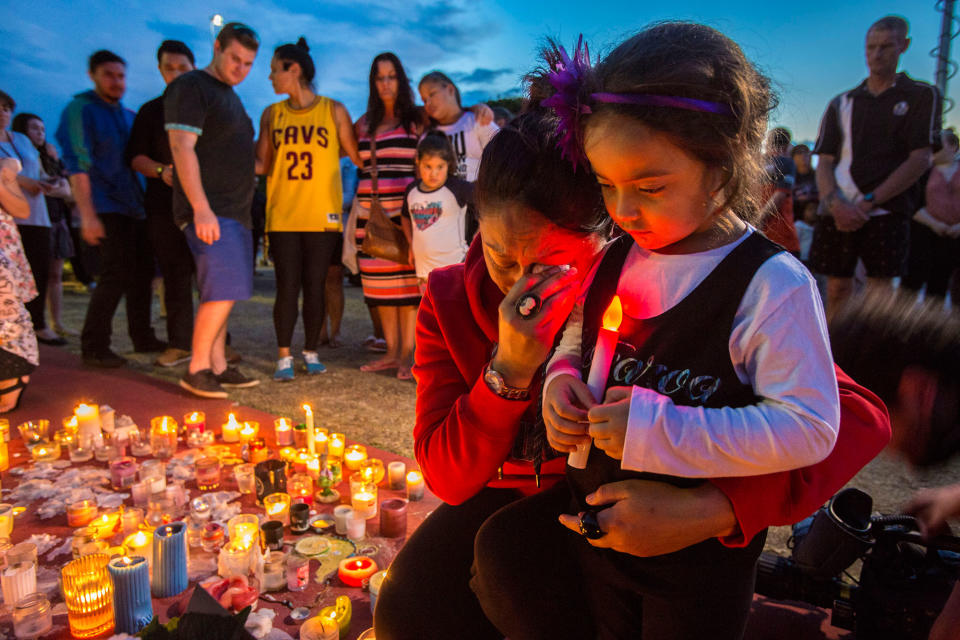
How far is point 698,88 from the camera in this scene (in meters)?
0.90

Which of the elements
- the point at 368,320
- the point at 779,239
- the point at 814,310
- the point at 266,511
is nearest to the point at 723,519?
the point at 814,310

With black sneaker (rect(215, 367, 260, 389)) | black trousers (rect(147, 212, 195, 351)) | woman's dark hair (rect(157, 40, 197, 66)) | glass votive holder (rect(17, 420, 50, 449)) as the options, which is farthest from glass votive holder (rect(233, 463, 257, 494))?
woman's dark hair (rect(157, 40, 197, 66))

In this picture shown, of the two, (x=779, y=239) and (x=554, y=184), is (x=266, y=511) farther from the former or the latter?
(x=779, y=239)

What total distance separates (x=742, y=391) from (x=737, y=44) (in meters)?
0.59

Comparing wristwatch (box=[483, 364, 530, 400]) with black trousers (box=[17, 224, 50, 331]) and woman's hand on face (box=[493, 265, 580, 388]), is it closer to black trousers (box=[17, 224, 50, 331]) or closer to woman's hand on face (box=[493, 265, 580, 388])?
woman's hand on face (box=[493, 265, 580, 388])

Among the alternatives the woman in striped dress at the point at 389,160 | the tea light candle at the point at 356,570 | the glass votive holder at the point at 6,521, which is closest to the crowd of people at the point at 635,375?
the tea light candle at the point at 356,570

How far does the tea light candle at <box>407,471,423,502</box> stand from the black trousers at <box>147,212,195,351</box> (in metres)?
2.86

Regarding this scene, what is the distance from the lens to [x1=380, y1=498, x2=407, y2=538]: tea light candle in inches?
84.5

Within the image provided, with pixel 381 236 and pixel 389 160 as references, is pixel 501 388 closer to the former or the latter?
pixel 381 236

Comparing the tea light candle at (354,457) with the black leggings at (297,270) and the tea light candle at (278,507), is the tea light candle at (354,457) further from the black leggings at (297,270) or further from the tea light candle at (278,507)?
the black leggings at (297,270)

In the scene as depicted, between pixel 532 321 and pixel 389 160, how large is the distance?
3.34 metres

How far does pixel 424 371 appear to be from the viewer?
1.42 m

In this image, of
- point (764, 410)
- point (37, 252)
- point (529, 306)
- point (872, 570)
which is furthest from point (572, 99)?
point (37, 252)

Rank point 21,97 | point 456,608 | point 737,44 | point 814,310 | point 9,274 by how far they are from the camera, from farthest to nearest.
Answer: point 21,97 → point 9,274 → point 456,608 → point 737,44 → point 814,310
